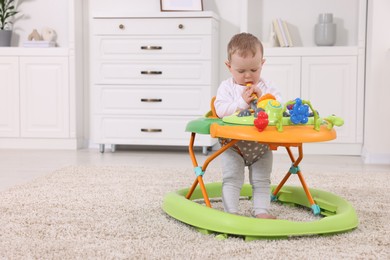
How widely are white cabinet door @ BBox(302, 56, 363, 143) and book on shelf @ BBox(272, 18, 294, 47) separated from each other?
18cm

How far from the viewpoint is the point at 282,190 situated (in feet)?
7.11

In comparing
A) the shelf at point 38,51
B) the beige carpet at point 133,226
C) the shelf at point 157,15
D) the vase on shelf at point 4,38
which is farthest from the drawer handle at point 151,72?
the beige carpet at point 133,226

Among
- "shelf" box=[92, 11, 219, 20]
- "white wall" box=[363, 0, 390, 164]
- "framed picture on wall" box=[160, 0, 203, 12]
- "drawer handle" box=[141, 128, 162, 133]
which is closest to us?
"white wall" box=[363, 0, 390, 164]

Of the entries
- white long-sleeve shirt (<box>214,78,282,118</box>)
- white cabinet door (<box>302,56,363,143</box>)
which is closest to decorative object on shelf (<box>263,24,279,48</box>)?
white cabinet door (<box>302,56,363,143</box>)

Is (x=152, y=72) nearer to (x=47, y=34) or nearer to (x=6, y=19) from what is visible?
(x=47, y=34)

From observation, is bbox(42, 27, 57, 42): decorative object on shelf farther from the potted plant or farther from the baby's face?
the baby's face

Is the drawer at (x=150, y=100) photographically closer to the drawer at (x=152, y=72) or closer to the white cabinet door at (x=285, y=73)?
the drawer at (x=152, y=72)

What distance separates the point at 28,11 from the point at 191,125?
3.04 metres

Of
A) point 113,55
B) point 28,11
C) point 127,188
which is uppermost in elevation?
point 28,11

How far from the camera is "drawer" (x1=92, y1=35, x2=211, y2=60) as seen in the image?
382 cm

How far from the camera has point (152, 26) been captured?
3.85 metres

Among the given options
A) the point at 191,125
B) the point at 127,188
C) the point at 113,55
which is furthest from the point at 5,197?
the point at 113,55

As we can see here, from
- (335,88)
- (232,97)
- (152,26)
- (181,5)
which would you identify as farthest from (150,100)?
(232,97)

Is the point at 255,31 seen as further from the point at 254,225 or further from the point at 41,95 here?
the point at 254,225
